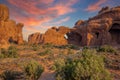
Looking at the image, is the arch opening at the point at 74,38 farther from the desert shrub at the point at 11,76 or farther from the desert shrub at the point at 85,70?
the desert shrub at the point at 85,70

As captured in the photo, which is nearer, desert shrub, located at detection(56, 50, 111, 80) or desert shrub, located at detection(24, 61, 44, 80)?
desert shrub, located at detection(56, 50, 111, 80)

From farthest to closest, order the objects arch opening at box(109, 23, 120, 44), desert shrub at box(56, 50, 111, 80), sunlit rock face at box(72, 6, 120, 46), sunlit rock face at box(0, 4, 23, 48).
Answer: arch opening at box(109, 23, 120, 44)
sunlit rock face at box(72, 6, 120, 46)
sunlit rock face at box(0, 4, 23, 48)
desert shrub at box(56, 50, 111, 80)

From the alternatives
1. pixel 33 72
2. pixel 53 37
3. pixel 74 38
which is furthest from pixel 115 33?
pixel 33 72

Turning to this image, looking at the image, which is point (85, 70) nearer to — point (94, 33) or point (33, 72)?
point (33, 72)

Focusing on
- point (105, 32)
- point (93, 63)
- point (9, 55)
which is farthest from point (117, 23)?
point (93, 63)

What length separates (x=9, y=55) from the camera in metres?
22.4

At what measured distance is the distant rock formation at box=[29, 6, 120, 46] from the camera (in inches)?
1652

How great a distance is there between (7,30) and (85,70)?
3309cm

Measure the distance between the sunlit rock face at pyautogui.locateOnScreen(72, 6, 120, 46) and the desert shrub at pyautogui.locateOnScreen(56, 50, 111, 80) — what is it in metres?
33.3

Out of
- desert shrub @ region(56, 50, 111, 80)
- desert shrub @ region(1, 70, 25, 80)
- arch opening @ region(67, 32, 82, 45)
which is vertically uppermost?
arch opening @ region(67, 32, 82, 45)

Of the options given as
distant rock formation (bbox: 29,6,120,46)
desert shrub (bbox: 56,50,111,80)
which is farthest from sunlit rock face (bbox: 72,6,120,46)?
desert shrub (bbox: 56,50,111,80)

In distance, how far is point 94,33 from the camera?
144 ft

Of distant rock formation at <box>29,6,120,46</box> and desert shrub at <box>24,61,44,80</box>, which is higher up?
distant rock formation at <box>29,6,120,46</box>

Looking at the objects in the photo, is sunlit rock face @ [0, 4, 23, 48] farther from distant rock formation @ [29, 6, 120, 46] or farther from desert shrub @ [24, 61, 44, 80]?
desert shrub @ [24, 61, 44, 80]
